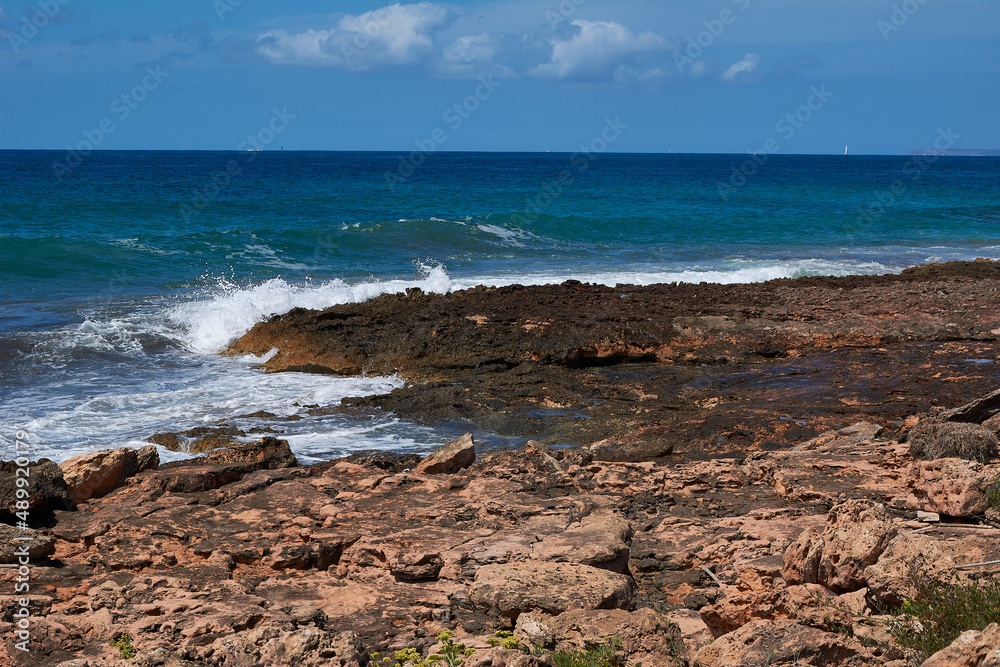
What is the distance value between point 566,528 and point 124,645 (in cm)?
260

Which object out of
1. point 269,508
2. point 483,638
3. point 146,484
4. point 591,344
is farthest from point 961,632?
point 591,344

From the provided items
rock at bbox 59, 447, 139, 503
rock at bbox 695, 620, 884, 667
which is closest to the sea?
rock at bbox 59, 447, 139, 503

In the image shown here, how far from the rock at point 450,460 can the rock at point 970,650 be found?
171 inches

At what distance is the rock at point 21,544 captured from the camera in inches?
203

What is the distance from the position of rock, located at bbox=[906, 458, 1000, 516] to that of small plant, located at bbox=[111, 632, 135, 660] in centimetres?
473

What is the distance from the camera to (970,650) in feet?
10.1

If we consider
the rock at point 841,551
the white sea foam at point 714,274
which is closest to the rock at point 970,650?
the rock at point 841,551

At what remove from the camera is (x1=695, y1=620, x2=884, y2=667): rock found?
11.2 ft

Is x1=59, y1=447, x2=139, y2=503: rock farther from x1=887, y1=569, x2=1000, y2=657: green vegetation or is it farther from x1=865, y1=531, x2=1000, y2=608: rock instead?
x1=887, y1=569, x2=1000, y2=657: green vegetation

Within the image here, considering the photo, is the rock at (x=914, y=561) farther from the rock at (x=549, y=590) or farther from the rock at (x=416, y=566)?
the rock at (x=416, y=566)

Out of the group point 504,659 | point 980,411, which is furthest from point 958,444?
point 504,659

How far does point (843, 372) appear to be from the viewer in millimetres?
10508

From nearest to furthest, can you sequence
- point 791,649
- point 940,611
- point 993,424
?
point 791,649 < point 940,611 < point 993,424

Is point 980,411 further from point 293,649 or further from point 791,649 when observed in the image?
point 293,649
